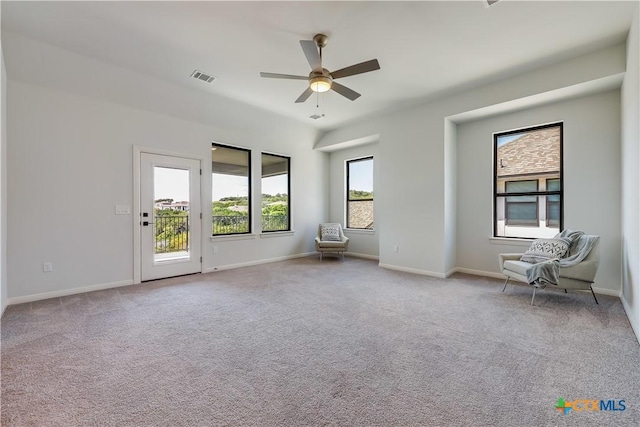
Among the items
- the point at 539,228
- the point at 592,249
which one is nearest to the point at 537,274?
the point at 592,249

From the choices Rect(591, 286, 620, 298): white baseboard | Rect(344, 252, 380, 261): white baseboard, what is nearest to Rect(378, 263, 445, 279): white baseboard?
Rect(344, 252, 380, 261): white baseboard

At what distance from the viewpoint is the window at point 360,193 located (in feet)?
22.7

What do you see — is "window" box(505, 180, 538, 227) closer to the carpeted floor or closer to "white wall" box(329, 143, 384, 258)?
the carpeted floor

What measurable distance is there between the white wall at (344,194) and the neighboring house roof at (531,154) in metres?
2.43

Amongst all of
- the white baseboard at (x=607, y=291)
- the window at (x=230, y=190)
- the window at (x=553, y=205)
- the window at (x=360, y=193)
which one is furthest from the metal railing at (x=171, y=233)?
the white baseboard at (x=607, y=291)

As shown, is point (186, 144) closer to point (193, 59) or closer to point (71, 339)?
point (193, 59)

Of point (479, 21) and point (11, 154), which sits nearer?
point (479, 21)

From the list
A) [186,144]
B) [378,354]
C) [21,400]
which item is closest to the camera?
[21,400]

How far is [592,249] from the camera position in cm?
336

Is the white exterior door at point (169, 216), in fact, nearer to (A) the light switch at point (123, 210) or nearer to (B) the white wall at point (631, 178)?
(A) the light switch at point (123, 210)

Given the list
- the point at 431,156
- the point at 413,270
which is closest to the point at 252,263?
the point at 413,270

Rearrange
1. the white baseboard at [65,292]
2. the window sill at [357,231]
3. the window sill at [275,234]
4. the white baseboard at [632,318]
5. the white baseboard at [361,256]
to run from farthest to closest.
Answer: the window sill at [357,231], the white baseboard at [361,256], the window sill at [275,234], the white baseboard at [65,292], the white baseboard at [632,318]

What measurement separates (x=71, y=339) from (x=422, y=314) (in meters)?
3.53

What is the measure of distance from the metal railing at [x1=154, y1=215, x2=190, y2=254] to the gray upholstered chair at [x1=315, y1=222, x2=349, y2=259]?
280 cm
